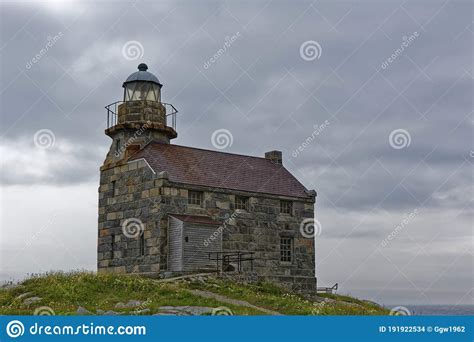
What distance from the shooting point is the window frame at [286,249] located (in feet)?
119

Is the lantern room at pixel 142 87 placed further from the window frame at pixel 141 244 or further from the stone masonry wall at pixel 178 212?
the window frame at pixel 141 244

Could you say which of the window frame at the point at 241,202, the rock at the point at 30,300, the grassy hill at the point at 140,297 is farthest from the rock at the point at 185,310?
the window frame at the point at 241,202

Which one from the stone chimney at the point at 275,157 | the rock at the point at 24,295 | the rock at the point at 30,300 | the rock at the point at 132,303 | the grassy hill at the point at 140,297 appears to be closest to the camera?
the grassy hill at the point at 140,297

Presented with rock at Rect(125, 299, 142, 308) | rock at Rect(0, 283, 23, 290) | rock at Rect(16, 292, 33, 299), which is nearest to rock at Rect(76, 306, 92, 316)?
rock at Rect(125, 299, 142, 308)

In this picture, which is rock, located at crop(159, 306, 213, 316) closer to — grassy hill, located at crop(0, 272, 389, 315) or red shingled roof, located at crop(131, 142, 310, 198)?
grassy hill, located at crop(0, 272, 389, 315)

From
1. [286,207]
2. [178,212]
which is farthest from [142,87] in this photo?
[286,207]

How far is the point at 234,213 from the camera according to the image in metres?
34.3

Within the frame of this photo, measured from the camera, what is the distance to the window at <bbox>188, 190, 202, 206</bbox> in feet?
108

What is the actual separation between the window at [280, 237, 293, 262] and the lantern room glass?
34.8 feet

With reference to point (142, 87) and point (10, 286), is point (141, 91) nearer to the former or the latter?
point (142, 87)

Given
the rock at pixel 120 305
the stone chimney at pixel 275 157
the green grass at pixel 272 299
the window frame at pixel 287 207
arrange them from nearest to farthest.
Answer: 1. the rock at pixel 120 305
2. the green grass at pixel 272 299
3. the window frame at pixel 287 207
4. the stone chimney at pixel 275 157

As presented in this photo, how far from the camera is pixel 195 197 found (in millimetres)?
33219

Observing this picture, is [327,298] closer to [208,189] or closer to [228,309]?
[208,189]

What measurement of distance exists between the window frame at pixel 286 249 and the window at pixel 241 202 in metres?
2.91
